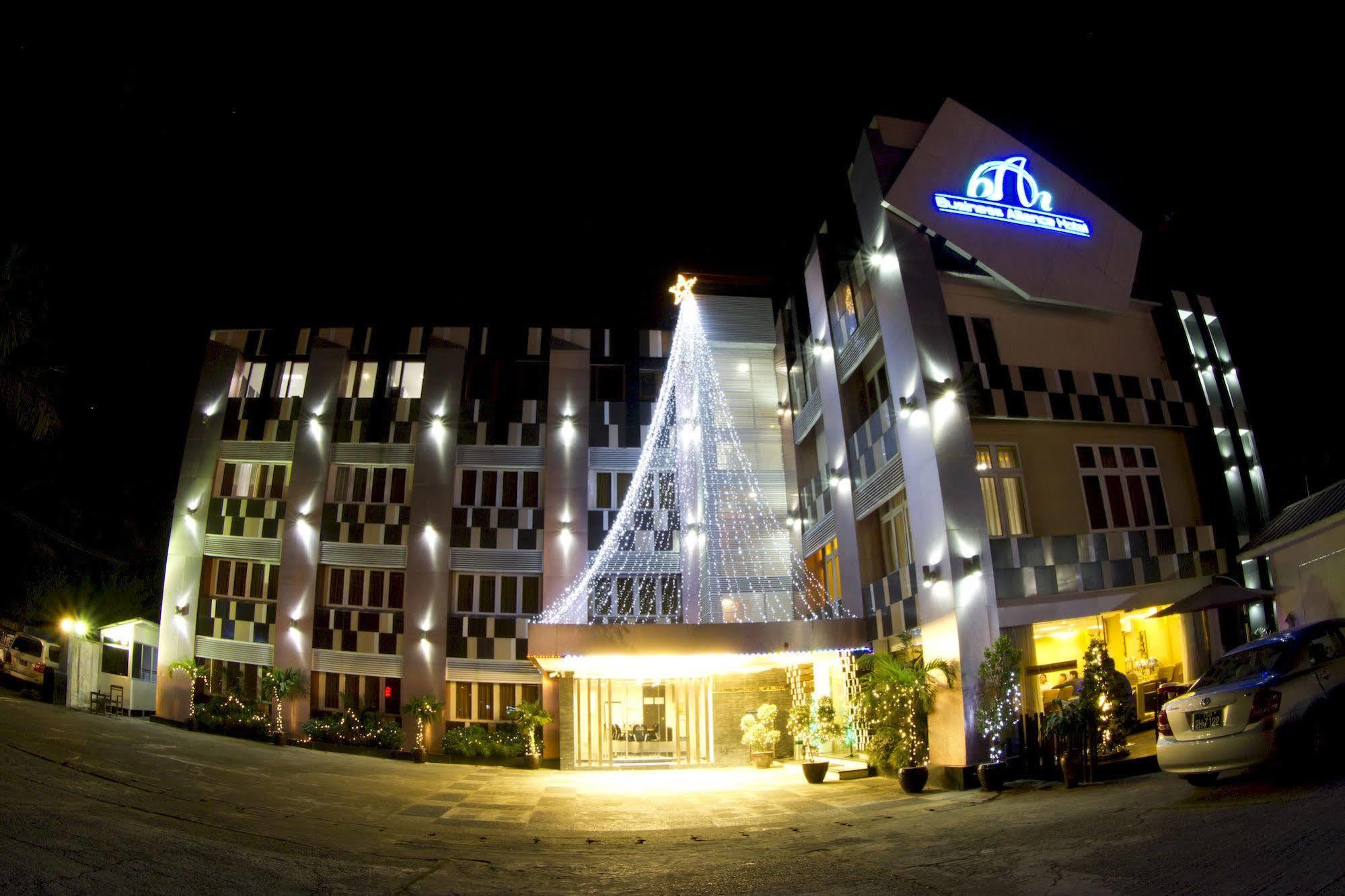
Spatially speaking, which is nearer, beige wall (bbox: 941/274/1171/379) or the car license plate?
the car license plate

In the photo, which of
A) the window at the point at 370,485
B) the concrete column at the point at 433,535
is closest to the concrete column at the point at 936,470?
the concrete column at the point at 433,535

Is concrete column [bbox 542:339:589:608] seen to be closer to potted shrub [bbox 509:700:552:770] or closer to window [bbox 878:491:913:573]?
potted shrub [bbox 509:700:552:770]

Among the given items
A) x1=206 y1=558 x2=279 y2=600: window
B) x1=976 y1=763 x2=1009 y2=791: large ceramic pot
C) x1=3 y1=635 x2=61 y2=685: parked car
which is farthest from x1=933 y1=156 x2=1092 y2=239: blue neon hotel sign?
x1=3 y1=635 x2=61 y2=685: parked car

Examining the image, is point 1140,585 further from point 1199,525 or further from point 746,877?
point 746,877

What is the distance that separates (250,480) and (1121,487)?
96.2ft

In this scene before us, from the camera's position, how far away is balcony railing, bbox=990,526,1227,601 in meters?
16.2

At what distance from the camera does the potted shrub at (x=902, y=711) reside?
15.4m

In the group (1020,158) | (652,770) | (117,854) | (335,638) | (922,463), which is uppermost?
(1020,158)

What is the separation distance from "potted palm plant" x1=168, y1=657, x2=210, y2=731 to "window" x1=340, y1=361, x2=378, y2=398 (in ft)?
35.9

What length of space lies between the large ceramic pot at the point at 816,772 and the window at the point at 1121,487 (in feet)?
24.6

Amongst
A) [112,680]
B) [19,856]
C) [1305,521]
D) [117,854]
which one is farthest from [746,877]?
[112,680]

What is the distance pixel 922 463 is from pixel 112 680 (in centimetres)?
2971

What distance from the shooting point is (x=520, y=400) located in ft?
101

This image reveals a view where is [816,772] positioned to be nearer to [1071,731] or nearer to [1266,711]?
[1071,731]
